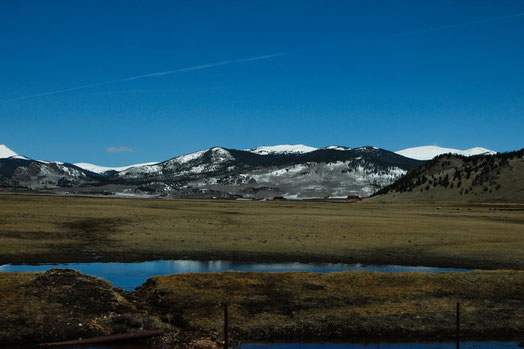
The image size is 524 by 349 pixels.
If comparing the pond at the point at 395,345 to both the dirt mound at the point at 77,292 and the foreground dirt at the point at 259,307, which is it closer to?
the foreground dirt at the point at 259,307

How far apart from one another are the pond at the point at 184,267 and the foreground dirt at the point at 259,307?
7.18 metres

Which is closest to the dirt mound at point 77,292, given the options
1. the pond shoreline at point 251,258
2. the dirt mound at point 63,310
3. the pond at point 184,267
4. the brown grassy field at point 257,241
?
the dirt mound at point 63,310

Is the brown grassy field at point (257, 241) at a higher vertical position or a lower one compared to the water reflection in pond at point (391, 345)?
higher

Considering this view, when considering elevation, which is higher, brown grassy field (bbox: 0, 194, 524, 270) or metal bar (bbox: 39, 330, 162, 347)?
brown grassy field (bbox: 0, 194, 524, 270)

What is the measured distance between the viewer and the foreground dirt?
67.1ft

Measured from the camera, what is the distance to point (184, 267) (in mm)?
36781

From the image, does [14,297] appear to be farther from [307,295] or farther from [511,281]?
[511,281]

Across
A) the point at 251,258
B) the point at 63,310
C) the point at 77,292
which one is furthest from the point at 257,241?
the point at 63,310

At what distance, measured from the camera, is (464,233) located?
57.0 metres

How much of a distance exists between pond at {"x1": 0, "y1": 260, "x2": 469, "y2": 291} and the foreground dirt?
7.18 m

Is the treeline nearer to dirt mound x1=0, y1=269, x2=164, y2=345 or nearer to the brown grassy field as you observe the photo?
the brown grassy field

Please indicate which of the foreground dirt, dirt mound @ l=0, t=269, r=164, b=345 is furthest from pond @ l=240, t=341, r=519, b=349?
dirt mound @ l=0, t=269, r=164, b=345

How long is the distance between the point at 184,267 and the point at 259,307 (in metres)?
14.6

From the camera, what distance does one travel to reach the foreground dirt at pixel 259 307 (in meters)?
20.5
